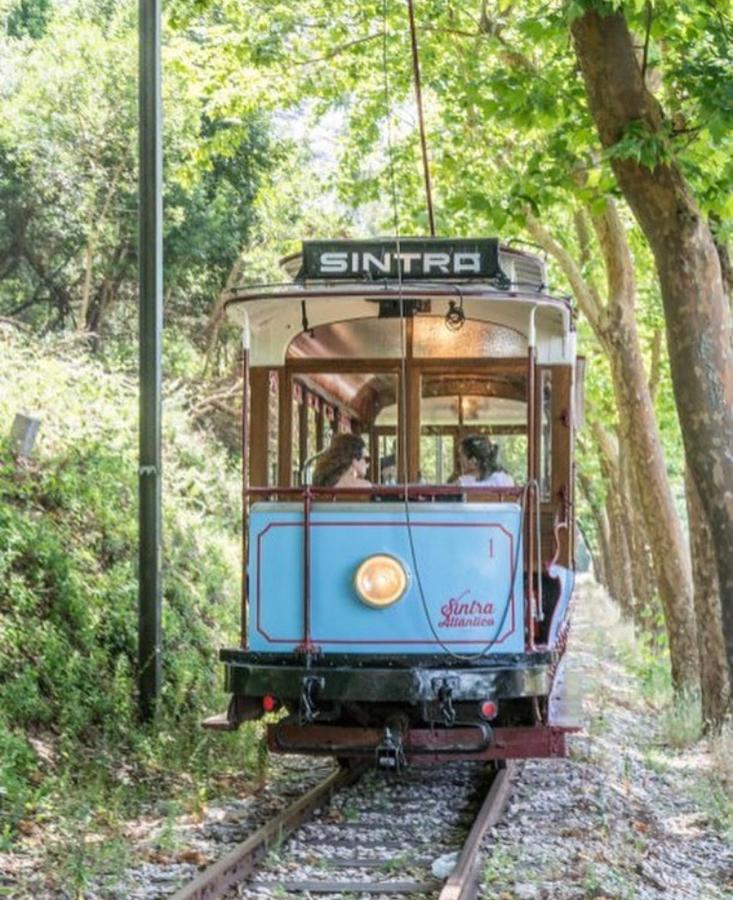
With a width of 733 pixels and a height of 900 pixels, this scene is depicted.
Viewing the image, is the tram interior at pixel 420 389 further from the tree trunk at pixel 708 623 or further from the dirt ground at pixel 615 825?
the tree trunk at pixel 708 623

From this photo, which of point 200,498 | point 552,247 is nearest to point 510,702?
point 200,498

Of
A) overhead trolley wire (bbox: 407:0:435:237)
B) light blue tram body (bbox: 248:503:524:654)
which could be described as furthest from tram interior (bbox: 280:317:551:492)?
overhead trolley wire (bbox: 407:0:435:237)

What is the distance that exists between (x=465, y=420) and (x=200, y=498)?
10.7 metres

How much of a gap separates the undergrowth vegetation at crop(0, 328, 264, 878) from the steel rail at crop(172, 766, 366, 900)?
64 cm

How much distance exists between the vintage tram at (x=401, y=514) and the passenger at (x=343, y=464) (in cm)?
10

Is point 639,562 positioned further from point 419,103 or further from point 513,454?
point 513,454

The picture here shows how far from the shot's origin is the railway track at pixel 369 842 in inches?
306

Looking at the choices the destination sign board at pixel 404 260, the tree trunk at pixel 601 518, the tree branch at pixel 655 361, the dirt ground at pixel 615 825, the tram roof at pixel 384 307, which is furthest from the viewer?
the tree trunk at pixel 601 518

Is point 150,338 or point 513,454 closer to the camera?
point 513,454

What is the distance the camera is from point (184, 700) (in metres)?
13.0

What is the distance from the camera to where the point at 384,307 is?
1004cm

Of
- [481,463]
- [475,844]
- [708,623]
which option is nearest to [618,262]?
[708,623]

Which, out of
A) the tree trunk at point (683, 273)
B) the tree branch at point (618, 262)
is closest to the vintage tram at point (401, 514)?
the tree trunk at point (683, 273)

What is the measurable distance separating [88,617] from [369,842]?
13.5 feet
